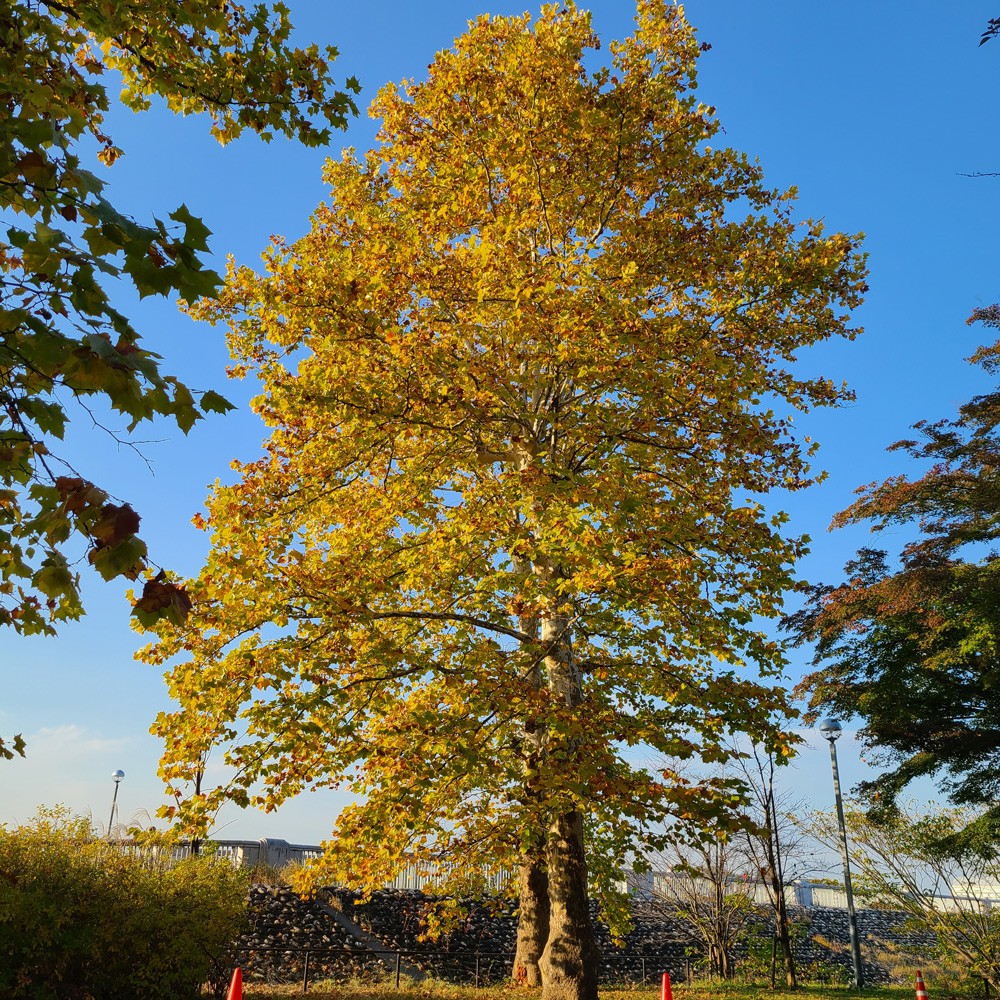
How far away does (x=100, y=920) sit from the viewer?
929 cm

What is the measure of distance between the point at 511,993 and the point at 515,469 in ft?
28.3

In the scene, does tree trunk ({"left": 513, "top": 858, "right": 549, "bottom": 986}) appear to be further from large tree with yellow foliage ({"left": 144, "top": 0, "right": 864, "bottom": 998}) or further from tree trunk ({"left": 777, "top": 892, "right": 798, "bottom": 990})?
tree trunk ({"left": 777, "top": 892, "right": 798, "bottom": 990})

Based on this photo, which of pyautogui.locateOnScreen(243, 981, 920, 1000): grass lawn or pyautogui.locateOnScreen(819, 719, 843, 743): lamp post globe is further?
pyautogui.locateOnScreen(819, 719, 843, 743): lamp post globe

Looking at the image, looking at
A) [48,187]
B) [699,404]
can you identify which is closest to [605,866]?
[699,404]

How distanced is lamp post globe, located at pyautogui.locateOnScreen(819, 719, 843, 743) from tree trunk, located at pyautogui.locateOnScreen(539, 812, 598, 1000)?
10.7 meters

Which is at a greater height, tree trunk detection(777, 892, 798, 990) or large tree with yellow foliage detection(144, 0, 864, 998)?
large tree with yellow foliage detection(144, 0, 864, 998)

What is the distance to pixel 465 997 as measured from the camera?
1159cm

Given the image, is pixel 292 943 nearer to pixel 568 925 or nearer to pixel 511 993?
pixel 511 993

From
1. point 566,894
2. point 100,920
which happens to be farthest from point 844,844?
point 100,920

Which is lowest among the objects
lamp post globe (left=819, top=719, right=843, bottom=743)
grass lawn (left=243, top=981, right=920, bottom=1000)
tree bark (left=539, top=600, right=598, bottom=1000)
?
grass lawn (left=243, top=981, right=920, bottom=1000)

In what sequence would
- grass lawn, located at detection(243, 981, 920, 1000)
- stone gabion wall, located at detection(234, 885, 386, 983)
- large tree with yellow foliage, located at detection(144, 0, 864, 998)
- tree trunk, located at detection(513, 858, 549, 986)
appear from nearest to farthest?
large tree with yellow foliage, located at detection(144, 0, 864, 998), grass lawn, located at detection(243, 981, 920, 1000), tree trunk, located at detection(513, 858, 549, 986), stone gabion wall, located at detection(234, 885, 386, 983)

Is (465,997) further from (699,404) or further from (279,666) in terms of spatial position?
(699,404)

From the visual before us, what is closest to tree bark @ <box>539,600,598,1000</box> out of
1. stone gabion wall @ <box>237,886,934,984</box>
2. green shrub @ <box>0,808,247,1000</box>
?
stone gabion wall @ <box>237,886,934,984</box>

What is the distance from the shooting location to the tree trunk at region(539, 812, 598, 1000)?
9.10 metres
